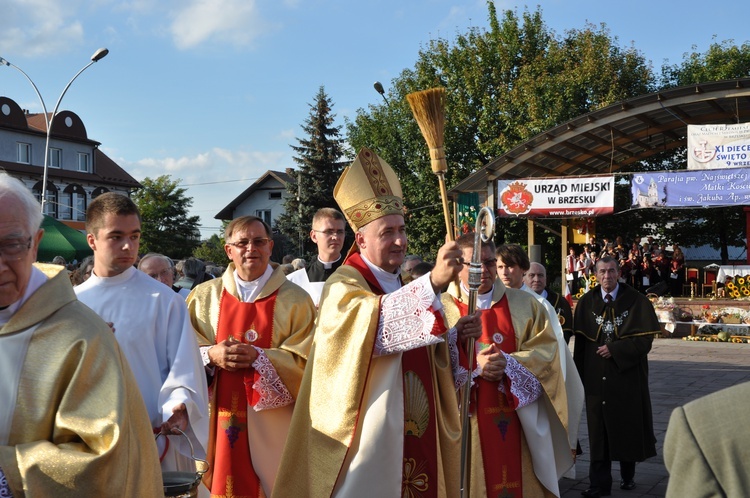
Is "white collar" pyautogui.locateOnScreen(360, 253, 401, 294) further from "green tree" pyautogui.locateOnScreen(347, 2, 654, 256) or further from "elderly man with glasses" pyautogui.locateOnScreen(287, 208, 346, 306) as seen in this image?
"green tree" pyautogui.locateOnScreen(347, 2, 654, 256)

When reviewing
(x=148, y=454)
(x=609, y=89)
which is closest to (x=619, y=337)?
(x=148, y=454)

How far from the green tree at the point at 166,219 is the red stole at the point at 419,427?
52635 millimetres

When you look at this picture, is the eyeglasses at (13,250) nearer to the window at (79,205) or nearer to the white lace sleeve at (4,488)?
the white lace sleeve at (4,488)

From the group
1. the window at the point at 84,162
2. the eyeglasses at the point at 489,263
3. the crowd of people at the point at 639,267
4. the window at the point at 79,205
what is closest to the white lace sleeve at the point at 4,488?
the eyeglasses at the point at 489,263

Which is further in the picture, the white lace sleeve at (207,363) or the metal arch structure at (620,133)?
the metal arch structure at (620,133)

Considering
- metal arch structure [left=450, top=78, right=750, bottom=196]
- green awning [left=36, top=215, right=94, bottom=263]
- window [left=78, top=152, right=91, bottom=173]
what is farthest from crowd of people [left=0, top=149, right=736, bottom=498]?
window [left=78, top=152, right=91, bottom=173]

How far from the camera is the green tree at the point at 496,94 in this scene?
1294 inches

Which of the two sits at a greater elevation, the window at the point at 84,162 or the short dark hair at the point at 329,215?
the window at the point at 84,162

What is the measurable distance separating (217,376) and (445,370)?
1.63 meters

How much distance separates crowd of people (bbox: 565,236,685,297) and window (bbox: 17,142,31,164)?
32643 mm

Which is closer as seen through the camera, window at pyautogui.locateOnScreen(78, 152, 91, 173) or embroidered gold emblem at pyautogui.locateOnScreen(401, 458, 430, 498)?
embroidered gold emblem at pyautogui.locateOnScreen(401, 458, 430, 498)

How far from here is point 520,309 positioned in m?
5.37

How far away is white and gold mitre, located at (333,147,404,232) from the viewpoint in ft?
13.9

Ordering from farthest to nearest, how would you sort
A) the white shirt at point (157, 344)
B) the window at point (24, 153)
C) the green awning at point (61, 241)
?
the window at point (24, 153) < the green awning at point (61, 241) < the white shirt at point (157, 344)
